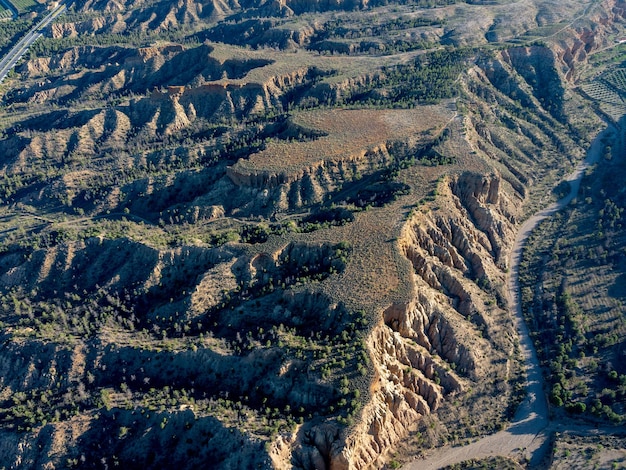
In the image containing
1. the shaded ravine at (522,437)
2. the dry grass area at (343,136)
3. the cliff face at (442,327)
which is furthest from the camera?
the dry grass area at (343,136)

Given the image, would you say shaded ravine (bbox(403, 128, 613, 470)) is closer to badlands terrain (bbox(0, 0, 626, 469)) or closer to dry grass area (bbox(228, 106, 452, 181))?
badlands terrain (bbox(0, 0, 626, 469))

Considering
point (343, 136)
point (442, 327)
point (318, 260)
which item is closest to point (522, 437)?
point (442, 327)

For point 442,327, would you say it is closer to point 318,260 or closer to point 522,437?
point 522,437

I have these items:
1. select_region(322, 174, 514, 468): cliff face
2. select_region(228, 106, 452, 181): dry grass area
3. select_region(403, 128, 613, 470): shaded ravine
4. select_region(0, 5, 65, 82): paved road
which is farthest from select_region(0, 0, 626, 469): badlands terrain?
select_region(0, 5, 65, 82): paved road

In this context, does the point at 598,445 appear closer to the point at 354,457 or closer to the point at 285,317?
the point at 354,457

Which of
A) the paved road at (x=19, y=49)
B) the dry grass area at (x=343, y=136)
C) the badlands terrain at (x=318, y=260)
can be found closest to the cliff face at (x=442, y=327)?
the badlands terrain at (x=318, y=260)

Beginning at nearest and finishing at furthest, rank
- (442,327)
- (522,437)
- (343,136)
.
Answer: (522,437), (442,327), (343,136)

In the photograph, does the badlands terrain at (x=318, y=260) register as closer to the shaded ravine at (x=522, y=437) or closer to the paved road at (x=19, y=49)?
the shaded ravine at (x=522, y=437)

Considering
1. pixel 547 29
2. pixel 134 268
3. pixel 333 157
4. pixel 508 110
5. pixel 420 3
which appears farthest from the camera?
pixel 420 3

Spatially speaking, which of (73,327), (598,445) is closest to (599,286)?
(598,445)
